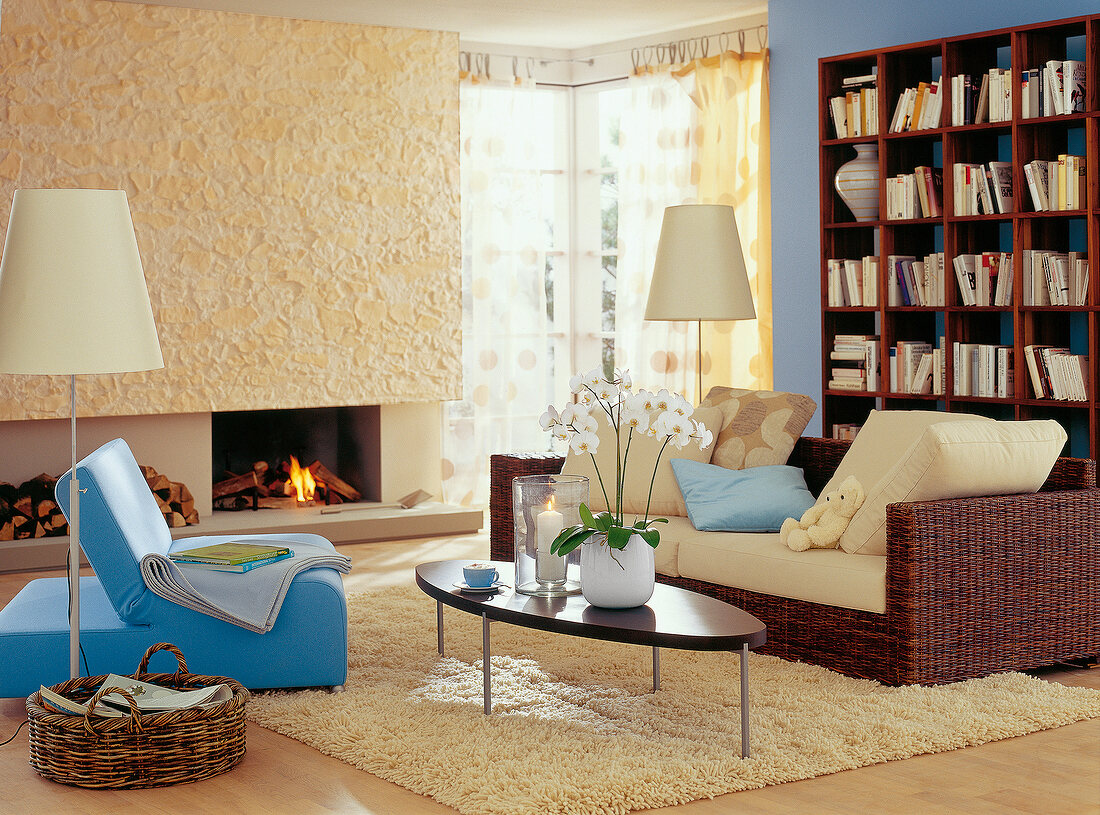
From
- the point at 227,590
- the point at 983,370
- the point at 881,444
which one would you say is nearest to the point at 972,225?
the point at 983,370

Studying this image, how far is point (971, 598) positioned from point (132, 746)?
240cm

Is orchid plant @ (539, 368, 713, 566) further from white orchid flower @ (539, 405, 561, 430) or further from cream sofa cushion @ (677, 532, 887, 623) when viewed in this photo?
cream sofa cushion @ (677, 532, 887, 623)

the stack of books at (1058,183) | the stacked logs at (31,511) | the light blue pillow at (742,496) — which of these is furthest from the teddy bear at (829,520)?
the stacked logs at (31,511)

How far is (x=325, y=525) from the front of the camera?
6941 mm

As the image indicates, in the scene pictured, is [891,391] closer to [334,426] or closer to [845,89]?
[845,89]

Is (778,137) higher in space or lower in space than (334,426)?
higher

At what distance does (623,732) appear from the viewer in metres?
3.57

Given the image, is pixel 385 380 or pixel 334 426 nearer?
pixel 385 380

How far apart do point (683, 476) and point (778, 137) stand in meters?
2.79

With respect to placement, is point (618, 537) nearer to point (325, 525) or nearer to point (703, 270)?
point (703, 270)

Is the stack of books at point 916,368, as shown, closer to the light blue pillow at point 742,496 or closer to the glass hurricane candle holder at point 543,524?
the light blue pillow at point 742,496

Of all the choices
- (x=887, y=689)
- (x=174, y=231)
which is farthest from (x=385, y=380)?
(x=887, y=689)

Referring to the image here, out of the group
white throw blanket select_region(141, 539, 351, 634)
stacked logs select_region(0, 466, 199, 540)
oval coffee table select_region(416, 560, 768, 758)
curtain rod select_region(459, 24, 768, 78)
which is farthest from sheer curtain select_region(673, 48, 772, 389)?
white throw blanket select_region(141, 539, 351, 634)

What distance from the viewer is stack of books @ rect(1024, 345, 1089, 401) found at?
532 centimetres
